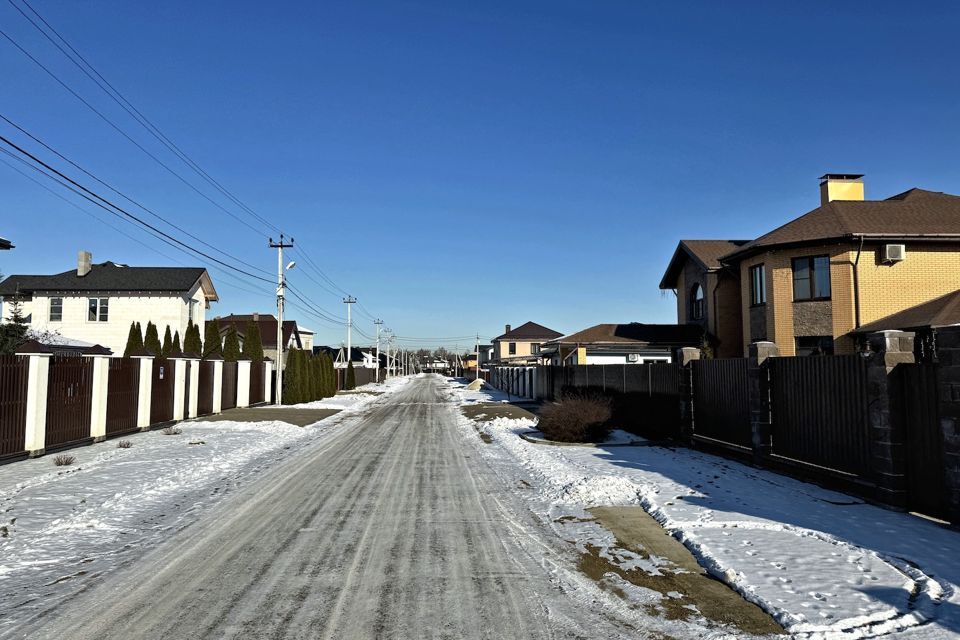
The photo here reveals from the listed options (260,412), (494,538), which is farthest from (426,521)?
(260,412)

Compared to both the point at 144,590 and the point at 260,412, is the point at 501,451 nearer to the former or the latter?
the point at 144,590

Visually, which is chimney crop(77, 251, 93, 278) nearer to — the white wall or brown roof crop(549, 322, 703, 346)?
the white wall

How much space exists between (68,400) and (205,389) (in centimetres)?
1013

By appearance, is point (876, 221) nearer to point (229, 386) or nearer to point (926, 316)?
point (926, 316)

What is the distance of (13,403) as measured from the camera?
12.5m

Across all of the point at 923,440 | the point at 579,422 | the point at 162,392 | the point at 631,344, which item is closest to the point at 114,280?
Answer: the point at 162,392

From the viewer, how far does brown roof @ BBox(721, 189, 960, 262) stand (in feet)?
68.2

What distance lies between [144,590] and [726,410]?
37.3 ft

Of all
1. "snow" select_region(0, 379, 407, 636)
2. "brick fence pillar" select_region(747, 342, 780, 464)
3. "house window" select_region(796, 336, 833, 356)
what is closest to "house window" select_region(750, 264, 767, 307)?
"house window" select_region(796, 336, 833, 356)

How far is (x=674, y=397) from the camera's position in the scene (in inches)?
630

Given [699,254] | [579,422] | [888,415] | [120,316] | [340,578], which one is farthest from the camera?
[120,316]

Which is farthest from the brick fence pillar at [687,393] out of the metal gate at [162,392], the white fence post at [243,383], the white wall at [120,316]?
the white wall at [120,316]

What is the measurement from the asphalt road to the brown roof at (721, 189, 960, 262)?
1741 cm

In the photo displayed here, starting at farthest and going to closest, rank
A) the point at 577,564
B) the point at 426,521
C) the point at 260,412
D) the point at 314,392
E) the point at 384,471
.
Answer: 1. the point at 314,392
2. the point at 260,412
3. the point at 384,471
4. the point at 426,521
5. the point at 577,564
